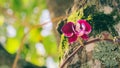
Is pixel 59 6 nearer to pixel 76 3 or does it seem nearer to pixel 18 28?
pixel 18 28

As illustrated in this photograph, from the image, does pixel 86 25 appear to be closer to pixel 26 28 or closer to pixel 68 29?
pixel 68 29

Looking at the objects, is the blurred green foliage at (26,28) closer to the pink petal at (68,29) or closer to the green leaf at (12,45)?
the green leaf at (12,45)

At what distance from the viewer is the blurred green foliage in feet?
7.46

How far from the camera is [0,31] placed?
2.86 m

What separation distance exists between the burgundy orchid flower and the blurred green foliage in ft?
3.85

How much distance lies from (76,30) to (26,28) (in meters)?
1.44

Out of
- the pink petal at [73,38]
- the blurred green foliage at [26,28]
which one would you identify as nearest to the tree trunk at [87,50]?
the pink petal at [73,38]

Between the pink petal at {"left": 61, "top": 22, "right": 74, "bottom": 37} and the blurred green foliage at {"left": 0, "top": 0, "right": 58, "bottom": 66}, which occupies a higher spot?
the blurred green foliage at {"left": 0, "top": 0, "right": 58, "bottom": 66}

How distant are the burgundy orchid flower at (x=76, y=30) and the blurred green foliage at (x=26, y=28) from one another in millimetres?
1175

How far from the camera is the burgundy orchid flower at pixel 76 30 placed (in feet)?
2.95

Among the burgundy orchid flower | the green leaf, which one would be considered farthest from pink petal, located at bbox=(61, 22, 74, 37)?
the green leaf

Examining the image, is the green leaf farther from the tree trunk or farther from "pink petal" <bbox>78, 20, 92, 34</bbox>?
"pink petal" <bbox>78, 20, 92, 34</bbox>

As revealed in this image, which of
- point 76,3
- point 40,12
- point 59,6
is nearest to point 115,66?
point 76,3

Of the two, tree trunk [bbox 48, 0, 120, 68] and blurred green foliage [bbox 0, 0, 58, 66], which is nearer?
tree trunk [bbox 48, 0, 120, 68]
